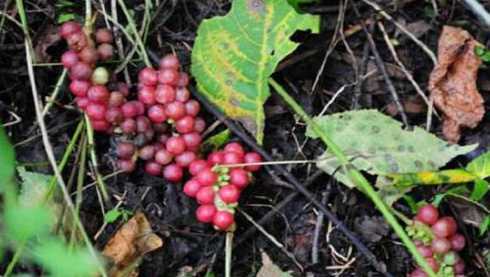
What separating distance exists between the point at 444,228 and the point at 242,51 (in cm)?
70

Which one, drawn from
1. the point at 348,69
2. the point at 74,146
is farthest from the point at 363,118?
the point at 74,146

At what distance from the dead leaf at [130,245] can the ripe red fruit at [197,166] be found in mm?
190

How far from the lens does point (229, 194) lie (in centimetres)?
197

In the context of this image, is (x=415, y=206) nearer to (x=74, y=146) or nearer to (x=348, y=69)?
(x=348, y=69)

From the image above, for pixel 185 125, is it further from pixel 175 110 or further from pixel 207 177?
pixel 207 177

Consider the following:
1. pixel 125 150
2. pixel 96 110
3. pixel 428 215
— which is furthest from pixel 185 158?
pixel 428 215

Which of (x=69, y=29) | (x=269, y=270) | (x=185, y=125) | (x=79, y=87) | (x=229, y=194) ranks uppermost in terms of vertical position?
(x=69, y=29)

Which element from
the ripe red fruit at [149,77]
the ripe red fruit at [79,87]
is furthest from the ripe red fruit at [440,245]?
the ripe red fruit at [79,87]

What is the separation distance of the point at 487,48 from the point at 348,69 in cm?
38

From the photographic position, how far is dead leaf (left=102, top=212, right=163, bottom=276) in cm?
204

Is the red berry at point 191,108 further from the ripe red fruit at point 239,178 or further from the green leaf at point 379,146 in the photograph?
the green leaf at point 379,146

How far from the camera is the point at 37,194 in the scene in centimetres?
208

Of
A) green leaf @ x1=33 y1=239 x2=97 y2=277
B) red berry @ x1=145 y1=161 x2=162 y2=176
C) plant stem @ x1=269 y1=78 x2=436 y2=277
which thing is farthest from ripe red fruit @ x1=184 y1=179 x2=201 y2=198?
green leaf @ x1=33 y1=239 x2=97 y2=277

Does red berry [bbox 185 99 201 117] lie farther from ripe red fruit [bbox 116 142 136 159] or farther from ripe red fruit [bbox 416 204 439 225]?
ripe red fruit [bbox 416 204 439 225]
